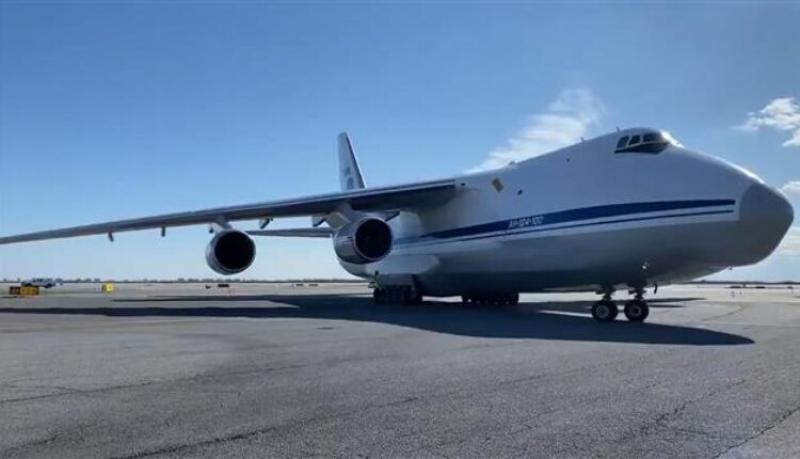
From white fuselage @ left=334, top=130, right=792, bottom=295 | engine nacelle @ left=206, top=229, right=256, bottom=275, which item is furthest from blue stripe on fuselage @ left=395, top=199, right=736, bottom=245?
engine nacelle @ left=206, top=229, right=256, bottom=275

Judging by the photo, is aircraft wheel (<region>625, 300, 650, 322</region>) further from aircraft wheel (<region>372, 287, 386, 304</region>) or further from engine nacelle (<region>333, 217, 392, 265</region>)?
aircraft wheel (<region>372, 287, 386, 304</region>)

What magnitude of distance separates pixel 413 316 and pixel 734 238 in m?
7.49

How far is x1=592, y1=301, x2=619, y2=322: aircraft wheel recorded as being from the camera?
15414 millimetres

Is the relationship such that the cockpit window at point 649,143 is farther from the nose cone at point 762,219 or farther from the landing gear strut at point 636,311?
the landing gear strut at point 636,311

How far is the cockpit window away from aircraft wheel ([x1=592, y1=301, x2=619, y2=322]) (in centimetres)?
339

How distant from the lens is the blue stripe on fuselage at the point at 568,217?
13980mm

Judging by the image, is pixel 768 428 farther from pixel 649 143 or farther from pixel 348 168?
pixel 348 168

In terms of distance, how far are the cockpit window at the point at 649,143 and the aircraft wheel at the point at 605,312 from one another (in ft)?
11.1

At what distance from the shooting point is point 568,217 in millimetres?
16500

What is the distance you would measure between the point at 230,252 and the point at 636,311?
11705mm

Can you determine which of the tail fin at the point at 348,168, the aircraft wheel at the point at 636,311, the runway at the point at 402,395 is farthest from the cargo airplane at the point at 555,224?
the tail fin at the point at 348,168

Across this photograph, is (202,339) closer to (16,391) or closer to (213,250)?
(16,391)

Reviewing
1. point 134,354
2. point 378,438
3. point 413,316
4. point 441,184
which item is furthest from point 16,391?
point 441,184

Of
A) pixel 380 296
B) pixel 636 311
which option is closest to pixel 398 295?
pixel 380 296
